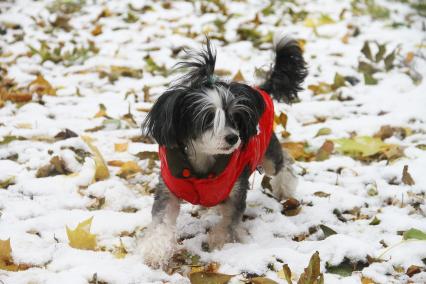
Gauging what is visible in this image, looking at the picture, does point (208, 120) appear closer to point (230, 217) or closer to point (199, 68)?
point (199, 68)

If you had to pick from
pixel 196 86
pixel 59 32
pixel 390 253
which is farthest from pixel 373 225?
pixel 59 32

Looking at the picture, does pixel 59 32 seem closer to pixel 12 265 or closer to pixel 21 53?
pixel 21 53

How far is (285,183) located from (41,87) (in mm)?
2795

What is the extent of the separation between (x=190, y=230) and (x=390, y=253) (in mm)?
1212

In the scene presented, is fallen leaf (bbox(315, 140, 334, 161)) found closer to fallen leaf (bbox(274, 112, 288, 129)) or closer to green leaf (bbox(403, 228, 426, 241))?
fallen leaf (bbox(274, 112, 288, 129))

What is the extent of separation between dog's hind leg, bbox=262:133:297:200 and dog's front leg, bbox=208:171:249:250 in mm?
617

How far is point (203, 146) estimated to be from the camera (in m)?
2.86

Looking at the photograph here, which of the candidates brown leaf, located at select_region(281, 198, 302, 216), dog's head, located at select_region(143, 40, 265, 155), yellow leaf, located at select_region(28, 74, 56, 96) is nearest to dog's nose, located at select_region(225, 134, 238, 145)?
dog's head, located at select_region(143, 40, 265, 155)

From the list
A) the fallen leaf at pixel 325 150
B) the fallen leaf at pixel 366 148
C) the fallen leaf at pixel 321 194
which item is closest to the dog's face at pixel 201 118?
the fallen leaf at pixel 321 194

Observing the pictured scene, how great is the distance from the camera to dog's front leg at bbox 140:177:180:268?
283cm

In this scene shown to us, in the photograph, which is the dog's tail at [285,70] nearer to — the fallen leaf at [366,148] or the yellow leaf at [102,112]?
the fallen leaf at [366,148]

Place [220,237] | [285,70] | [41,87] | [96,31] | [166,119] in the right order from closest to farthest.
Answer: [166,119], [220,237], [285,70], [41,87], [96,31]

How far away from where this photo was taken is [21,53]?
6199mm

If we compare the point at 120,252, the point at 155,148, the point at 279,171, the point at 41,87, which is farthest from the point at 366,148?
the point at 41,87
